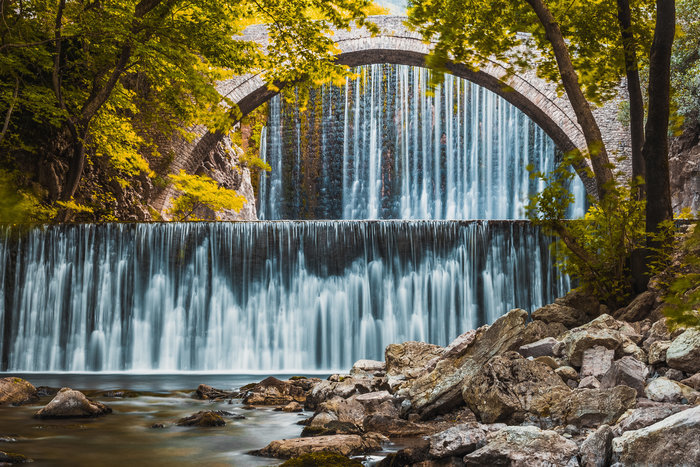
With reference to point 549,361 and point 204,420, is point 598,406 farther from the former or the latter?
point 204,420

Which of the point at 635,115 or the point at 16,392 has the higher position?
the point at 635,115

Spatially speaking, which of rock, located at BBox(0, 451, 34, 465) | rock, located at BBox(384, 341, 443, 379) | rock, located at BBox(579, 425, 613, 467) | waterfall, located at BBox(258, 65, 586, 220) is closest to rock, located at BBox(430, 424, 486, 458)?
rock, located at BBox(579, 425, 613, 467)

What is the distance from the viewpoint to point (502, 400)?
4.23 m

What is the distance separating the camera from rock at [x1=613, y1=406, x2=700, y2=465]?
2793 mm

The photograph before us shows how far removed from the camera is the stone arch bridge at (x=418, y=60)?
14.8 metres

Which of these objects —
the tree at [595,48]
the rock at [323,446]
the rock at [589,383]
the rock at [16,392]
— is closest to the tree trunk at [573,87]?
the tree at [595,48]

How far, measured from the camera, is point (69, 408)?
524cm

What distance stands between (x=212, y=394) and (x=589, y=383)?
4.23m

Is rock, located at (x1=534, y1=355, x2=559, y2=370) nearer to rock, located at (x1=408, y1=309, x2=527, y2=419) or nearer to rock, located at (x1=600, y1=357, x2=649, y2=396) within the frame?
rock, located at (x1=408, y1=309, x2=527, y2=419)

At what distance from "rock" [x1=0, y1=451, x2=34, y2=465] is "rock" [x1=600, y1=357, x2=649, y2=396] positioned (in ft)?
13.0

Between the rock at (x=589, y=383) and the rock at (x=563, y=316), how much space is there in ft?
6.65

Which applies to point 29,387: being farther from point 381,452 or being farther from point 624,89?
point 624,89

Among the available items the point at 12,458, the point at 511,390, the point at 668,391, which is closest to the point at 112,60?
the point at 12,458

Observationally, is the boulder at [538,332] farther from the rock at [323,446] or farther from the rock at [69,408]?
the rock at [69,408]
